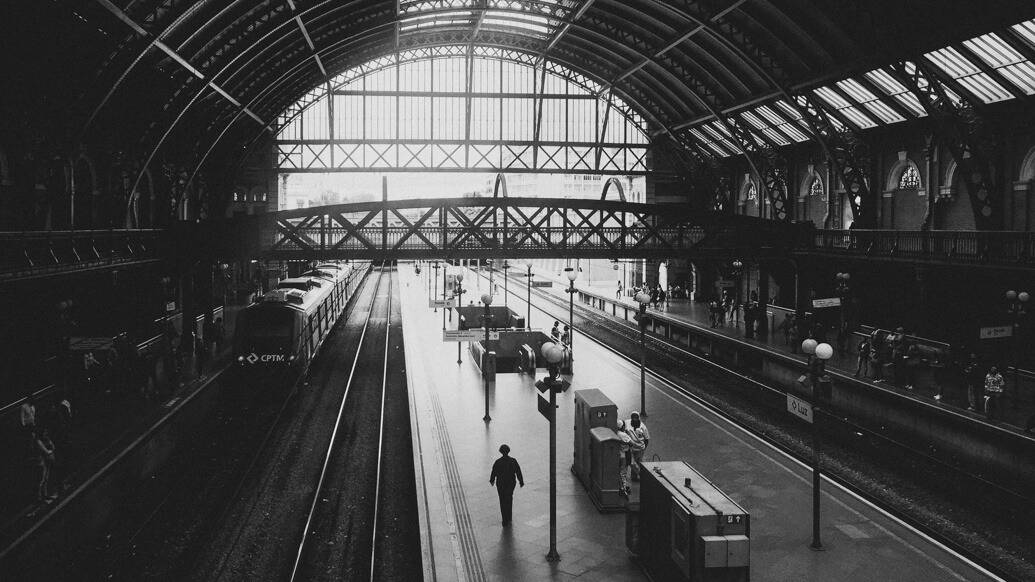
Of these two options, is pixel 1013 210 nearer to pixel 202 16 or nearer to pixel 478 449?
pixel 478 449

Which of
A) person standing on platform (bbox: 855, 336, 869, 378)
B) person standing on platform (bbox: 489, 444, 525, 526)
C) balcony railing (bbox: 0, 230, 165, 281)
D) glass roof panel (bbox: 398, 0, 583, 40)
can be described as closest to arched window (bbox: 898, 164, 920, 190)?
person standing on platform (bbox: 855, 336, 869, 378)

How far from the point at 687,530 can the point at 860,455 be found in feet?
37.1

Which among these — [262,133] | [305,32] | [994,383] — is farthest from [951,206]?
[262,133]

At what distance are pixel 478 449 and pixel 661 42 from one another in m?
27.5

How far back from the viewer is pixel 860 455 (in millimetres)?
19703

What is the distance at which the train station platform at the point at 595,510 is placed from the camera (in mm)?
11977

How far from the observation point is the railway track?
46.9 ft

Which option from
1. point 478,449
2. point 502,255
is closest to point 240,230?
A: point 502,255

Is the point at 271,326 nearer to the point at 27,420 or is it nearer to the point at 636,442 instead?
the point at 27,420

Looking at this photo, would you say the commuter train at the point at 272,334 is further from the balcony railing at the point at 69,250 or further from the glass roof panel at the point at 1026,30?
the glass roof panel at the point at 1026,30

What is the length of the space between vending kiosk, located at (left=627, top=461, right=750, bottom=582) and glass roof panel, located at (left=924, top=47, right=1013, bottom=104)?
21.3m

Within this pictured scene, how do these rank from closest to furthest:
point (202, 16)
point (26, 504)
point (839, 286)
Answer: point (26, 504) → point (202, 16) → point (839, 286)

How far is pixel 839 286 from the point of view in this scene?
104ft

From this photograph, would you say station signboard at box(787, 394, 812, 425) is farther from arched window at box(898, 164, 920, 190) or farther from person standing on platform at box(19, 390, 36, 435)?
arched window at box(898, 164, 920, 190)
